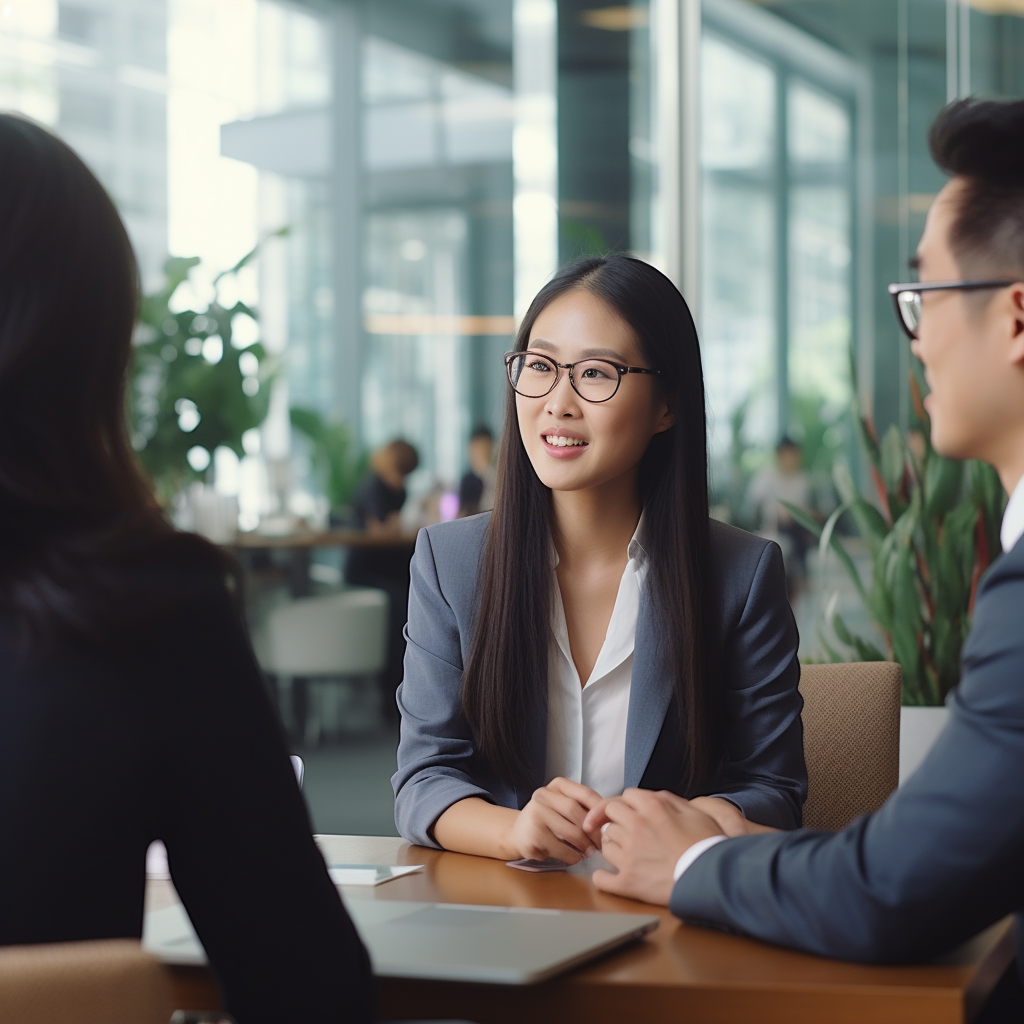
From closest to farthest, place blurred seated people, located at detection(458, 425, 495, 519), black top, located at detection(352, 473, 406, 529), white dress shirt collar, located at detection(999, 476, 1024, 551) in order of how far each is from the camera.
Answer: white dress shirt collar, located at detection(999, 476, 1024, 551) → blurred seated people, located at detection(458, 425, 495, 519) → black top, located at detection(352, 473, 406, 529)

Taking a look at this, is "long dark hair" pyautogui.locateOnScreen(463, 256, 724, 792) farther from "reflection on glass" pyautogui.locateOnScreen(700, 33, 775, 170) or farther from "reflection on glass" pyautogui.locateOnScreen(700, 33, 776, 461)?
"reflection on glass" pyautogui.locateOnScreen(700, 33, 775, 170)

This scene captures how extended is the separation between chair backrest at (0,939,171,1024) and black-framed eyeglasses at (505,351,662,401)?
1127mm

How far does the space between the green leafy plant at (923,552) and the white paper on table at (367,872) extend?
203cm

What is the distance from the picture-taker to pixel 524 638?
5.75 feet

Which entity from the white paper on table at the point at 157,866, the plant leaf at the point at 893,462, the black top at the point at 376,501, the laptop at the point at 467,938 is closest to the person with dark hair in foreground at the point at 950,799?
the laptop at the point at 467,938

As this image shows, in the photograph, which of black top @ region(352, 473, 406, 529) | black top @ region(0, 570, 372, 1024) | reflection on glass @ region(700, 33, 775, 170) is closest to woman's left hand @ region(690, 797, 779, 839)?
black top @ region(0, 570, 372, 1024)

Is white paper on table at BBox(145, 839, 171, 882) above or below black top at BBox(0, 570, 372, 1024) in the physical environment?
below

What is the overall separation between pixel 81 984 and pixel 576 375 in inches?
46.6

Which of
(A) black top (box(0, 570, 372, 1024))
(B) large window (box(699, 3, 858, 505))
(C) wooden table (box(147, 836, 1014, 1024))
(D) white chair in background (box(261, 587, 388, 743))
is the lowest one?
(D) white chair in background (box(261, 587, 388, 743))

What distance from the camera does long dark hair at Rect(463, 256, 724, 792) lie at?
1.68 m

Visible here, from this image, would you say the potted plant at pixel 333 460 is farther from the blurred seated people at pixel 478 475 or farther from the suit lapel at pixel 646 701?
the suit lapel at pixel 646 701

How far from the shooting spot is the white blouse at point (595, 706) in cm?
176

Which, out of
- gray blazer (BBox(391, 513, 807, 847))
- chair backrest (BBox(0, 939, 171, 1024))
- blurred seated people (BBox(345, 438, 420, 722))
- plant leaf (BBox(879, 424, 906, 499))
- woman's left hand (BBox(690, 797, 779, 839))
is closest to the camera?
chair backrest (BBox(0, 939, 171, 1024))

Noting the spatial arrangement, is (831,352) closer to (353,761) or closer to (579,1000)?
(353,761)
